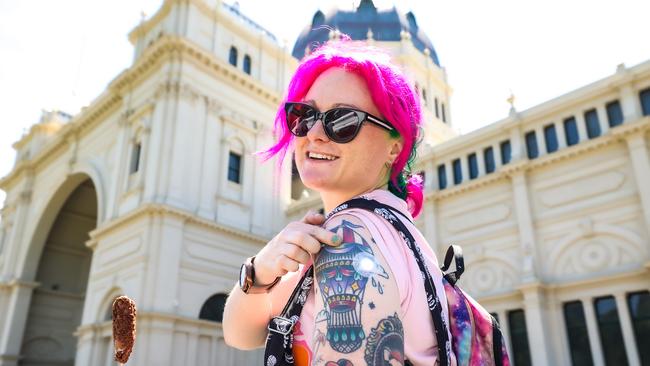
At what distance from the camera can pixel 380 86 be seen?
162 centimetres

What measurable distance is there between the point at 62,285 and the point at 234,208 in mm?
14960

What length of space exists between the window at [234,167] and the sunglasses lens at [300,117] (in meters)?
20.8

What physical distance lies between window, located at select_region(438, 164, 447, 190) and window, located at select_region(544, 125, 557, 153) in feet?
12.8

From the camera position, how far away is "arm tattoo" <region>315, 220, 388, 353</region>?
1.16m

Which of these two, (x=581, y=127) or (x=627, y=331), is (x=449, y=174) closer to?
(x=581, y=127)


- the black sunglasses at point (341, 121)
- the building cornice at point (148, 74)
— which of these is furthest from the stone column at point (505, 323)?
the black sunglasses at point (341, 121)

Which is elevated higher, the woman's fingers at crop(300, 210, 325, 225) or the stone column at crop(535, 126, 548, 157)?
the stone column at crop(535, 126, 548, 157)

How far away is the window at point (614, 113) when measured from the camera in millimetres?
15297

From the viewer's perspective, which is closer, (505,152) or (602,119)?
(602,119)

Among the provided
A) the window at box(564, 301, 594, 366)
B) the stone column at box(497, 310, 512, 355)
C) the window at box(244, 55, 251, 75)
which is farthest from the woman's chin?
the window at box(244, 55, 251, 75)

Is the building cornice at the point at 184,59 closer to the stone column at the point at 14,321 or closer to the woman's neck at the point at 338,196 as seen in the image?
the stone column at the point at 14,321

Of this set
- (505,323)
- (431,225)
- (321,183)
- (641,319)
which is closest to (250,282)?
(321,183)

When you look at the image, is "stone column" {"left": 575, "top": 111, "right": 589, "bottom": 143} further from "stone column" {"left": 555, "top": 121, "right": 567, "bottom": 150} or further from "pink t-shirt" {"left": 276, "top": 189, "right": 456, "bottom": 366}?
"pink t-shirt" {"left": 276, "top": 189, "right": 456, "bottom": 366}

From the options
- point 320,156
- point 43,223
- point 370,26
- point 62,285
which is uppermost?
point 370,26
